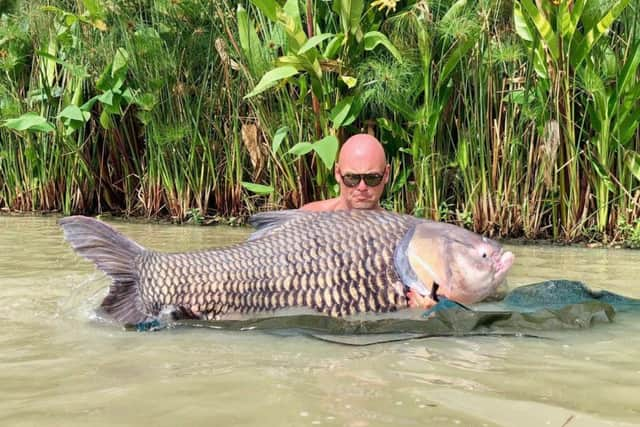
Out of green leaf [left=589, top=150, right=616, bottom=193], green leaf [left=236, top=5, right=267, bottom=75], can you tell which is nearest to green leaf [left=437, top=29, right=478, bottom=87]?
green leaf [left=589, top=150, right=616, bottom=193]

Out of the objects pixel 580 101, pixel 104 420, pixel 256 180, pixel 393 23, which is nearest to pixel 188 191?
pixel 256 180

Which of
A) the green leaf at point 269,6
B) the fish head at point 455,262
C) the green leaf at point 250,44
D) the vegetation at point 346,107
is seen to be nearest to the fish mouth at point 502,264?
the fish head at point 455,262

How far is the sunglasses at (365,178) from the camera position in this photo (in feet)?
14.0

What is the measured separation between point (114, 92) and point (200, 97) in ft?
3.65

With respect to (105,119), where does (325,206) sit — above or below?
below

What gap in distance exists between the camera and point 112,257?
10.5 ft

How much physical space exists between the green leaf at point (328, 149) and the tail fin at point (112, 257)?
343cm

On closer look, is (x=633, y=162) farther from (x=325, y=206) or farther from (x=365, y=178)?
(x=365, y=178)

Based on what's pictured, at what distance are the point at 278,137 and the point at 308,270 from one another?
4.15m

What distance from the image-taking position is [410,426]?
1805mm

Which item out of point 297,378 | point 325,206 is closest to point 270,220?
point 297,378

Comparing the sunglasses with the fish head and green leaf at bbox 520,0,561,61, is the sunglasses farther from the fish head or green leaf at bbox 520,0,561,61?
green leaf at bbox 520,0,561,61

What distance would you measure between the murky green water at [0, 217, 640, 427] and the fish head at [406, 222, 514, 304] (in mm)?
316

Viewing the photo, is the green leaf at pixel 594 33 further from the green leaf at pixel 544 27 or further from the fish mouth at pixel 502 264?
the fish mouth at pixel 502 264
